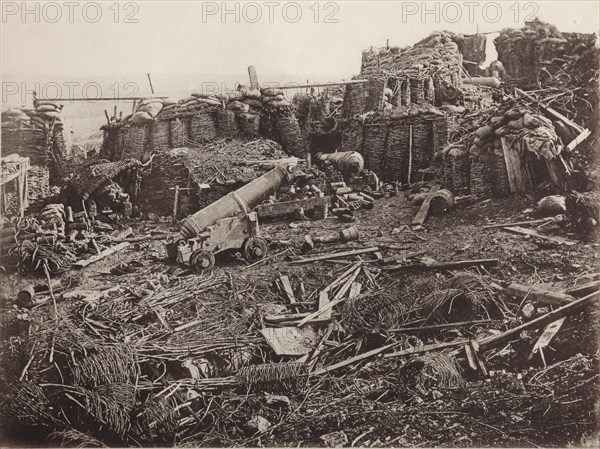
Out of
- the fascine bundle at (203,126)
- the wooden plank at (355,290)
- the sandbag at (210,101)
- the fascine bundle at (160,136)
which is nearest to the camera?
the wooden plank at (355,290)

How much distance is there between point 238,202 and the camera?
7.56 metres

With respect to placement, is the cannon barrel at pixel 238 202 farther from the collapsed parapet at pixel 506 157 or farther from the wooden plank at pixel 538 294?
the wooden plank at pixel 538 294

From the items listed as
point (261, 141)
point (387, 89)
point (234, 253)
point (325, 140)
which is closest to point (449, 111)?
point (387, 89)

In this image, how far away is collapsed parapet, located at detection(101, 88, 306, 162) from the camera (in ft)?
25.0

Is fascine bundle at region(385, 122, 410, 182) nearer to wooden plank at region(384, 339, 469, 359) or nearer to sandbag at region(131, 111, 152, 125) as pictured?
wooden plank at region(384, 339, 469, 359)

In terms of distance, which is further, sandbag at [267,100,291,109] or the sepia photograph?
sandbag at [267,100,291,109]

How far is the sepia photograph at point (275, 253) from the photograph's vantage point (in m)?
5.74

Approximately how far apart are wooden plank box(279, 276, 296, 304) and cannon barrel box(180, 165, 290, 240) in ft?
4.51

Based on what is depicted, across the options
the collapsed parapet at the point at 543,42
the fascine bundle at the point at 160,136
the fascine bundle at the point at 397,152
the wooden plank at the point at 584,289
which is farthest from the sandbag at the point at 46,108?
the wooden plank at the point at 584,289

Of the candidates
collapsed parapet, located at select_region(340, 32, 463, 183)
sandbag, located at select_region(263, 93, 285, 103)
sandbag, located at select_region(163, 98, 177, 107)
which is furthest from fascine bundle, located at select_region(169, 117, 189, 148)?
collapsed parapet, located at select_region(340, 32, 463, 183)

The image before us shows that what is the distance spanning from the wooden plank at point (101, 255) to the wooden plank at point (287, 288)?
7.06 ft

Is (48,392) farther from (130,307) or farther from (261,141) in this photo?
(261,141)

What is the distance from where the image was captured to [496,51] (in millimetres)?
9672

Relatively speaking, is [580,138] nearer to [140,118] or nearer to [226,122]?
[226,122]
